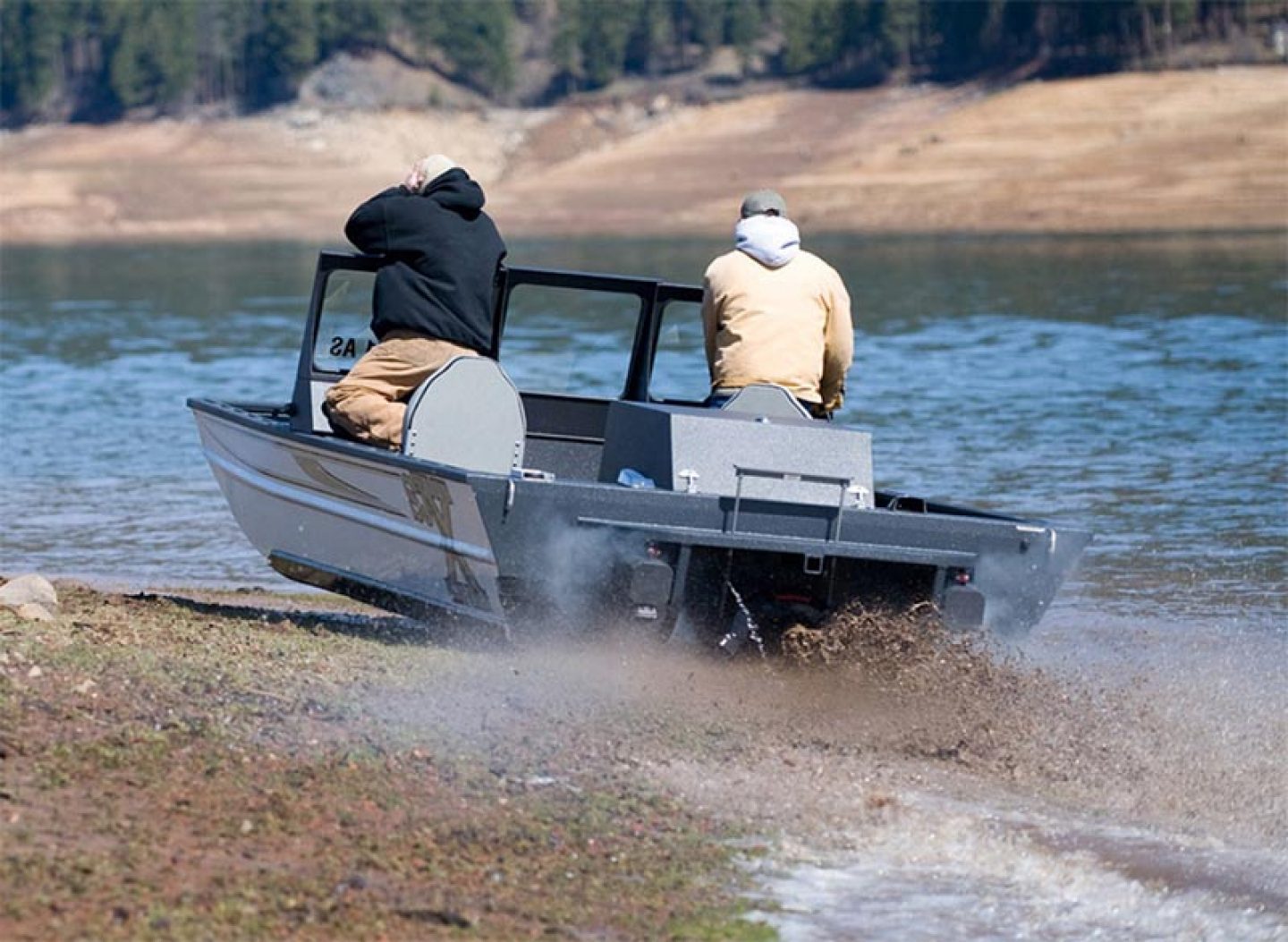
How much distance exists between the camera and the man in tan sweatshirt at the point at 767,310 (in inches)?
379

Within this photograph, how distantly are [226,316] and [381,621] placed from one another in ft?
95.0

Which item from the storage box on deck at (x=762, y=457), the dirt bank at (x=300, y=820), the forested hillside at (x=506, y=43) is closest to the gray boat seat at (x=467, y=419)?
the storage box on deck at (x=762, y=457)

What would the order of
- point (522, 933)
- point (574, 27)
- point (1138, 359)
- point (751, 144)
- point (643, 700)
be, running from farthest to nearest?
point (574, 27)
point (751, 144)
point (1138, 359)
point (643, 700)
point (522, 933)

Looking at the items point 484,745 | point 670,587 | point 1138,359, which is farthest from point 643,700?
point 1138,359

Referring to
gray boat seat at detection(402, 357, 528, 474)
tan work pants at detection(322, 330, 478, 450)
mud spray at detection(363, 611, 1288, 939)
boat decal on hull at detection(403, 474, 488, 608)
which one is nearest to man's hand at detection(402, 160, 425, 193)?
tan work pants at detection(322, 330, 478, 450)

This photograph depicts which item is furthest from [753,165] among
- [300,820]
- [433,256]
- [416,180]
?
[300,820]

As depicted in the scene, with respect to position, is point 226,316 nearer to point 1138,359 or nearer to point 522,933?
point 1138,359

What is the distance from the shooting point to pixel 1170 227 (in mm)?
68000

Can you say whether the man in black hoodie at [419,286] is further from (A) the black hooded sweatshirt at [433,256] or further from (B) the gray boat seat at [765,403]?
(B) the gray boat seat at [765,403]

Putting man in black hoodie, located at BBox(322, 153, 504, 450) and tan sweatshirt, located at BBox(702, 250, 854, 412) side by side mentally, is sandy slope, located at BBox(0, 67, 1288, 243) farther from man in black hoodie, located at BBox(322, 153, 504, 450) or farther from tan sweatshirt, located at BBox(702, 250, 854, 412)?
man in black hoodie, located at BBox(322, 153, 504, 450)

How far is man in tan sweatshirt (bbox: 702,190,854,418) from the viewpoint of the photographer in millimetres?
9625

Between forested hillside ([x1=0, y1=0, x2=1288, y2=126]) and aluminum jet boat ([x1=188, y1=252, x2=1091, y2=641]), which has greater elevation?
forested hillside ([x1=0, y1=0, x2=1288, y2=126])

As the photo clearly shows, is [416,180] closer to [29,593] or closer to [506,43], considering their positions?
[29,593]

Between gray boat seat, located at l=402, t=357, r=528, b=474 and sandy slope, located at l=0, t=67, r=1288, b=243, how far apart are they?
59188mm
